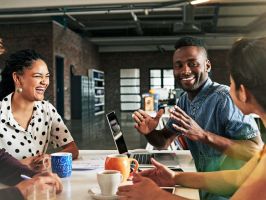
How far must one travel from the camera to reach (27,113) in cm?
206

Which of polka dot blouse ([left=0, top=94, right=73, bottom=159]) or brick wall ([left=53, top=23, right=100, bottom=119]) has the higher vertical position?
brick wall ([left=53, top=23, right=100, bottom=119])

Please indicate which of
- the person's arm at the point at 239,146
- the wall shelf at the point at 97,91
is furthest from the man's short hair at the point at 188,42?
the wall shelf at the point at 97,91

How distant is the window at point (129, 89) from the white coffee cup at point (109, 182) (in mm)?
16631

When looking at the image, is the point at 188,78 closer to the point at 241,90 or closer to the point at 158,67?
the point at 241,90

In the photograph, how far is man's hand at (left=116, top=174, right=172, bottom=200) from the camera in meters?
1.10

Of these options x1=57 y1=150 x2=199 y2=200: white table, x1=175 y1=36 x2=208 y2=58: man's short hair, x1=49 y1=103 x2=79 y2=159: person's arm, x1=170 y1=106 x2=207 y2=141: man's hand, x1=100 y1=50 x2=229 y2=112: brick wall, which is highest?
x1=100 y1=50 x2=229 y2=112: brick wall

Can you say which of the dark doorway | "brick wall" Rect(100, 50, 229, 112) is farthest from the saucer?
"brick wall" Rect(100, 50, 229, 112)

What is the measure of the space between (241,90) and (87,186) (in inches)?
28.4

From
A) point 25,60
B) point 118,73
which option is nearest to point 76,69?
point 118,73

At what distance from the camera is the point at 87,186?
1436mm

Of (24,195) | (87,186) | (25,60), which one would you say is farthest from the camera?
(25,60)

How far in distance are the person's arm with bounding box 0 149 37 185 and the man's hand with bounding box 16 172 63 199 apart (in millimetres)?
203

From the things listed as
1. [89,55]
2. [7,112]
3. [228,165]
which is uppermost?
[89,55]

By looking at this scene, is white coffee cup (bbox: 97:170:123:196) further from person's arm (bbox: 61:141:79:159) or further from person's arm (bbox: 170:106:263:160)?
person's arm (bbox: 61:141:79:159)
